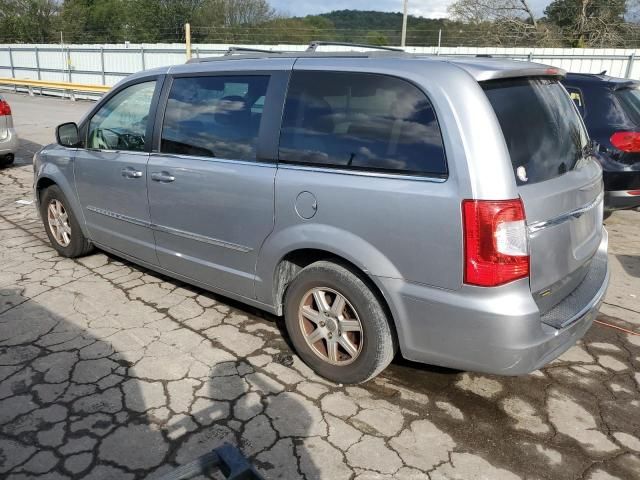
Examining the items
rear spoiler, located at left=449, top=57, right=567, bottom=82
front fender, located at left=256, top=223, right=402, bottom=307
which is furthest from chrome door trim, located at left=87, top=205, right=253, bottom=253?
rear spoiler, located at left=449, top=57, right=567, bottom=82

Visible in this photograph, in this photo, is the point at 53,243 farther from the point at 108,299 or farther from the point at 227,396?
the point at 227,396

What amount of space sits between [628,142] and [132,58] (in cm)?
1920

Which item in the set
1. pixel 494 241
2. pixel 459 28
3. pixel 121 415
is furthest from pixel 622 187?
pixel 459 28

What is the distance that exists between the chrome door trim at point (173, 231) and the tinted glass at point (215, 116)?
55 cm

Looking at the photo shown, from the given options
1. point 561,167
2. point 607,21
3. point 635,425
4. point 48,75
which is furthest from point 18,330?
point 607,21

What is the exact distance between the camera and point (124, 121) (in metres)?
4.19

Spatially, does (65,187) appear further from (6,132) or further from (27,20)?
(27,20)

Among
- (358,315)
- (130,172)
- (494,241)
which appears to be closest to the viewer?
(494,241)

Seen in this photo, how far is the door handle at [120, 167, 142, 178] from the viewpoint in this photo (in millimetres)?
3916

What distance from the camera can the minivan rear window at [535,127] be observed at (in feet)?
8.34

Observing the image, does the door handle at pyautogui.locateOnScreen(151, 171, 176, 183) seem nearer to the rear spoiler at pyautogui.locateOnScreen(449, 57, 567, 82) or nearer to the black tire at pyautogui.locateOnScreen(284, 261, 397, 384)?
the black tire at pyautogui.locateOnScreen(284, 261, 397, 384)

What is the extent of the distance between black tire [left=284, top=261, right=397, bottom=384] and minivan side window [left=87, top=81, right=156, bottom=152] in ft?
5.74

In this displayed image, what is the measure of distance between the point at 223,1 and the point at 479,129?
45.0m

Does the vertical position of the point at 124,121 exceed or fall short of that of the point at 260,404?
it exceeds it
